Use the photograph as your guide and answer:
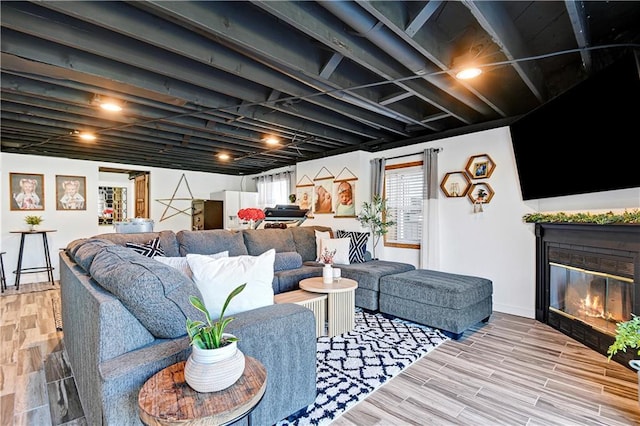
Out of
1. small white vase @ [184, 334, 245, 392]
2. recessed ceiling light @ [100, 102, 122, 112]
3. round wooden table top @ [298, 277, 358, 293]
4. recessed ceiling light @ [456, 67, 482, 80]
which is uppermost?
recessed ceiling light @ [456, 67, 482, 80]

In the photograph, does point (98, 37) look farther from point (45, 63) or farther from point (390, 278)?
point (390, 278)

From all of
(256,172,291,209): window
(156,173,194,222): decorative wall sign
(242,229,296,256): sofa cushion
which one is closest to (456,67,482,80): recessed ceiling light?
(242,229,296,256): sofa cushion

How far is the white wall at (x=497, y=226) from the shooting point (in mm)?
3832

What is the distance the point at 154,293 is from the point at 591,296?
12.9 feet

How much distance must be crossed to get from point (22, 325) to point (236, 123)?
347cm

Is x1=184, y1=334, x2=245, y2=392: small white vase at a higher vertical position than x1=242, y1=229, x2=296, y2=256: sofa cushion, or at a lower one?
lower

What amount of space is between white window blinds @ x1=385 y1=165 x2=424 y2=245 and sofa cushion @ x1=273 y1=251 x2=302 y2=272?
173 centimetres

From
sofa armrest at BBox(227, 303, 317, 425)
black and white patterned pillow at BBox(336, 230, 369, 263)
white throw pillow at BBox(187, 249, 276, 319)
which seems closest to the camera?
sofa armrest at BBox(227, 303, 317, 425)

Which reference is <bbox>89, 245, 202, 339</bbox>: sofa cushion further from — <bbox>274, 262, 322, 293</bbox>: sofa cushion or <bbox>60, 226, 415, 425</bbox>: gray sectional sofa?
<bbox>274, 262, 322, 293</bbox>: sofa cushion

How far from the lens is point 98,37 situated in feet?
7.32

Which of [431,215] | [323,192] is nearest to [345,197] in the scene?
[323,192]

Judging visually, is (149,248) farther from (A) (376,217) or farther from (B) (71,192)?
(B) (71,192)

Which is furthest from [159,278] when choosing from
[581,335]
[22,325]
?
[581,335]

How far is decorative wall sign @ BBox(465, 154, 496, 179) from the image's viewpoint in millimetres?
4121
